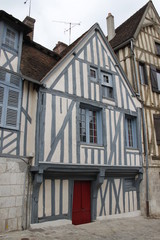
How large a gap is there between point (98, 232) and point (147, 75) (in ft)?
24.2

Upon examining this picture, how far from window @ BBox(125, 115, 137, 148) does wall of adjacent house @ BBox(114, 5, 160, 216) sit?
80 cm

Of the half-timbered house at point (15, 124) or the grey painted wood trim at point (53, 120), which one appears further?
the grey painted wood trim at point (53, 120)

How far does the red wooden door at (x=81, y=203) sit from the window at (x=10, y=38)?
479 cm

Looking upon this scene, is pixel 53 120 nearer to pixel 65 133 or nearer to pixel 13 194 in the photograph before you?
pixel 65 133

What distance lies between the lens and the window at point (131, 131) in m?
8.40

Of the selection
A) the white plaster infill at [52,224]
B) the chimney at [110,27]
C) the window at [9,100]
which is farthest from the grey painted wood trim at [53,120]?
the chimney at [110,27]

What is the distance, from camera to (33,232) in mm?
5184

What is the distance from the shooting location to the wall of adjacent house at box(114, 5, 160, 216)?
333 inches

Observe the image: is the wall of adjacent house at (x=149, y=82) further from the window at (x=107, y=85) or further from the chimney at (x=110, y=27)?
the chimney at (x=110, y=27)

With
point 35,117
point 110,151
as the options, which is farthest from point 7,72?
point 110,151

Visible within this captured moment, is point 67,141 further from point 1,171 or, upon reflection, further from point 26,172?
point 1,171

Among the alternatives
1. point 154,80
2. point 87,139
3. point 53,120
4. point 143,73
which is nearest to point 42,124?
point 53,120

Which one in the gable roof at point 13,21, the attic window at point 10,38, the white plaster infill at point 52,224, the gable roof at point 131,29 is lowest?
the white plaster infill at point 52,224

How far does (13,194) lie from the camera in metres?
5.40
